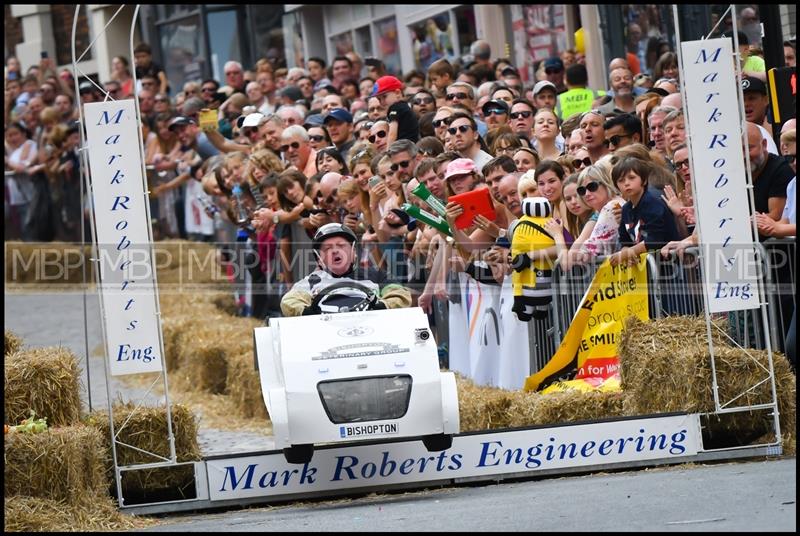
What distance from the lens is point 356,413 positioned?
36.8 ft

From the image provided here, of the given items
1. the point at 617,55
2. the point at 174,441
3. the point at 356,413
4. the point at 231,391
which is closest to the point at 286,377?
the point at 356,413

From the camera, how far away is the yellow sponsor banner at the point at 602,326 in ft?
43.2

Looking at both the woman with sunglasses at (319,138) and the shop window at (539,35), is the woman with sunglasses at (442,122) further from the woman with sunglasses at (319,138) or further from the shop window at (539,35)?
the shop window at (539,35)

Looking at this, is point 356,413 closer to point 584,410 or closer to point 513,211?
point 584,410

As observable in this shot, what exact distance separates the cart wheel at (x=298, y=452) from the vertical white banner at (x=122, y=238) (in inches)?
50.2

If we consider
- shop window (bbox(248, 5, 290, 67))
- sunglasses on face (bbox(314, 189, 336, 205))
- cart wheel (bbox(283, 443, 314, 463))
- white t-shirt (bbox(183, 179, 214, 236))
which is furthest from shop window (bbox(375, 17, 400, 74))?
cart wheel (bbox(283, 443, 314, 463))

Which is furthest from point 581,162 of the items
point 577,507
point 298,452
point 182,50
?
point 182,50

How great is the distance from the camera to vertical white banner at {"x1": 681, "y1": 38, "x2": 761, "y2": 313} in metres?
12.0

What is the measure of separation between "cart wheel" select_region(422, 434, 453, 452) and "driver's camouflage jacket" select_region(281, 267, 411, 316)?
4.35 feet

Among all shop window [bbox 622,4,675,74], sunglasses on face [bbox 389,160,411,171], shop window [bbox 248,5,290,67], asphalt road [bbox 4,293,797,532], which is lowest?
asphalt road [bbox 4,293,797,532]

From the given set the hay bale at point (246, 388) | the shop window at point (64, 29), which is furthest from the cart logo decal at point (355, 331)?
the shop window at point (64, 29)

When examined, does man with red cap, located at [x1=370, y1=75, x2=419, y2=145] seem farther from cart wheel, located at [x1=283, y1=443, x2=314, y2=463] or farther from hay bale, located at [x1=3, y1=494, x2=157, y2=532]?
hay bale, located at [x1=3, y1=494, x2=157, y2=532]

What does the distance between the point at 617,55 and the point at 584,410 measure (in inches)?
478

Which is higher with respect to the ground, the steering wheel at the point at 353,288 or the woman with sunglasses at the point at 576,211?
the woman with sunglasses at the point at 576,211
